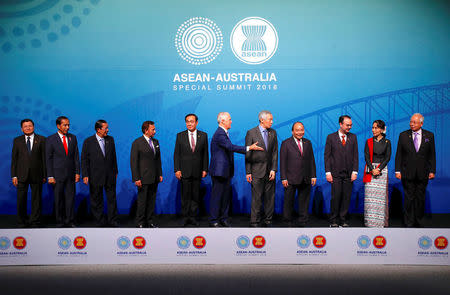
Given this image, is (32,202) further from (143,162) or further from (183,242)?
(183,242)

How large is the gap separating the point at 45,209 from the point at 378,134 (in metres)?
4.83

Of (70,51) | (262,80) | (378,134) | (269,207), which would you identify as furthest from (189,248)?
(70,51)

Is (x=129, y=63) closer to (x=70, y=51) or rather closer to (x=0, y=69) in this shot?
(x=70, y=51)

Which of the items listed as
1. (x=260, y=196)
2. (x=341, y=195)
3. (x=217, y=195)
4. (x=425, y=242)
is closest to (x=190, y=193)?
(x=217, y=195)

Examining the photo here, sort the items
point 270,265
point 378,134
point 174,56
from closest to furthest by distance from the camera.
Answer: point 270,265
point 378,134
point 174,56

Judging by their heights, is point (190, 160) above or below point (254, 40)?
below

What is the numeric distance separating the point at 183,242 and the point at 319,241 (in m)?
1.23

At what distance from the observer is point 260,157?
4.22m

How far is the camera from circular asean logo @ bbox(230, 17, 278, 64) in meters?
5.32

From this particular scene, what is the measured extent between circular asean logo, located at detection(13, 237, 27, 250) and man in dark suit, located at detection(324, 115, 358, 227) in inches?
129

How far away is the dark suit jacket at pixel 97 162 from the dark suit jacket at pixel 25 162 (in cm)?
58

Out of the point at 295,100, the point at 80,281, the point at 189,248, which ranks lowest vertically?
the point at 80,281

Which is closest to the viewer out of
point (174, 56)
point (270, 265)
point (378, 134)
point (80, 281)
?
point (80, 281)

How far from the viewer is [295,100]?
17.8ft
